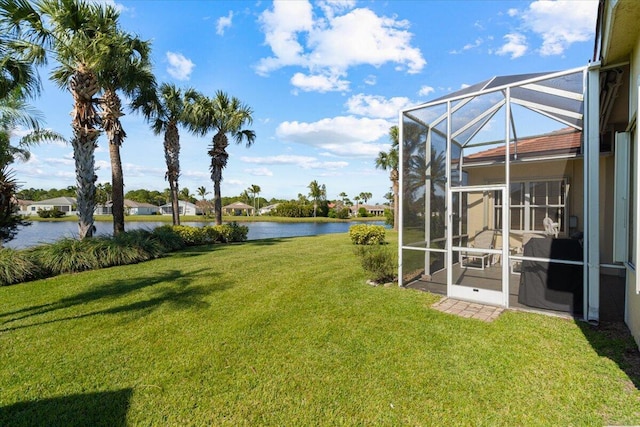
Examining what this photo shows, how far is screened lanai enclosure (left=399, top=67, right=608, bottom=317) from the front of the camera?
14.7 ft

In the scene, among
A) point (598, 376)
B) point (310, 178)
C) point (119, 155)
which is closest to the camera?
point (598, 376)

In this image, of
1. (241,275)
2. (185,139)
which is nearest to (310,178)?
(185,139)

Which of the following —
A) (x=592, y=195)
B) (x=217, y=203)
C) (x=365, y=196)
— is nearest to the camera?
(x=592, y=195)

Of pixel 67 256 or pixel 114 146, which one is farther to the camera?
pixel 114 146

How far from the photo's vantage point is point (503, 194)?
4793 millimetres

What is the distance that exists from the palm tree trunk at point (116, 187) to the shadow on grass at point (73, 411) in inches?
371

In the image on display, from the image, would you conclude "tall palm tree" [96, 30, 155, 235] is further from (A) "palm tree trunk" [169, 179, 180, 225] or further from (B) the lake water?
(A) "palm tree trunk" [169, 179, 180, 225]

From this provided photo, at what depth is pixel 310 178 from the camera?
65.4 meters

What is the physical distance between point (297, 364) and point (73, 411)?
6.19ft

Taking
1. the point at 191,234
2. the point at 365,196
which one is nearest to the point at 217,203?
the point at 191,234

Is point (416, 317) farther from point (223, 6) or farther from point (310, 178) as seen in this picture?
point (310, 178)

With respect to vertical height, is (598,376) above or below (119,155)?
below

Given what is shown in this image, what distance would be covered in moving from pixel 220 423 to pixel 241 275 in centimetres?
511

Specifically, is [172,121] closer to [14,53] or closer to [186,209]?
[14,53]
